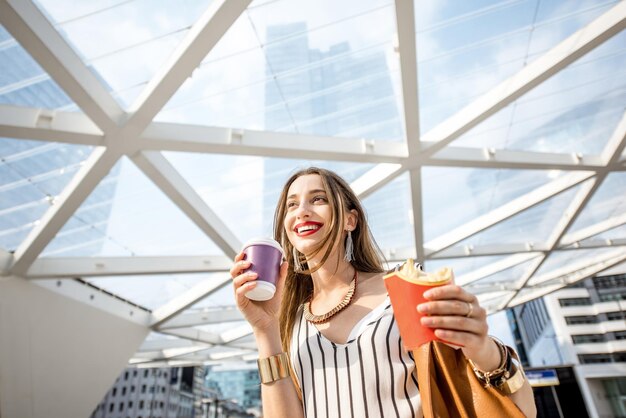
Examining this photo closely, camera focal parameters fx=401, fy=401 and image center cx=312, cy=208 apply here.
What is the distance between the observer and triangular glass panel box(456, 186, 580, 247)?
11805 mm

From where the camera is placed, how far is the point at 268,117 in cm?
605

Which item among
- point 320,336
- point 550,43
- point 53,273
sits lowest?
point 320,336

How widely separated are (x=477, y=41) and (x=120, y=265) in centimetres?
791

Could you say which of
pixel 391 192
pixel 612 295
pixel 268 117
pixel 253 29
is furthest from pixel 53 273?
Result: pixel 612 295

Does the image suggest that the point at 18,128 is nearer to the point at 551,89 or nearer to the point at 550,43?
the point at 550,43

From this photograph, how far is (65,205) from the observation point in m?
6.16

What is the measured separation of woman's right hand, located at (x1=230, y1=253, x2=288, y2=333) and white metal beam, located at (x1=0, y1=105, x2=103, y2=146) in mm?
4289

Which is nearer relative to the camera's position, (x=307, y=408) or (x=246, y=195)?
(x=307, y=408)

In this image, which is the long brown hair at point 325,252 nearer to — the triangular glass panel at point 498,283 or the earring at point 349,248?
the earring at point 349,248

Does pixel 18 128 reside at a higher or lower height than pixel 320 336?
higher

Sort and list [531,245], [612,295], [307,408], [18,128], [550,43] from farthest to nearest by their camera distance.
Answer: [612,295] < [531,245] < [550,43] < [18,128] < [307,408]

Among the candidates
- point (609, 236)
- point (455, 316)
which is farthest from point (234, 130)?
point (609, 236)

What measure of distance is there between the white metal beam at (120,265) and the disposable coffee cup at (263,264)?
25.7 ft

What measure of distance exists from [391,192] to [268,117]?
392cm
